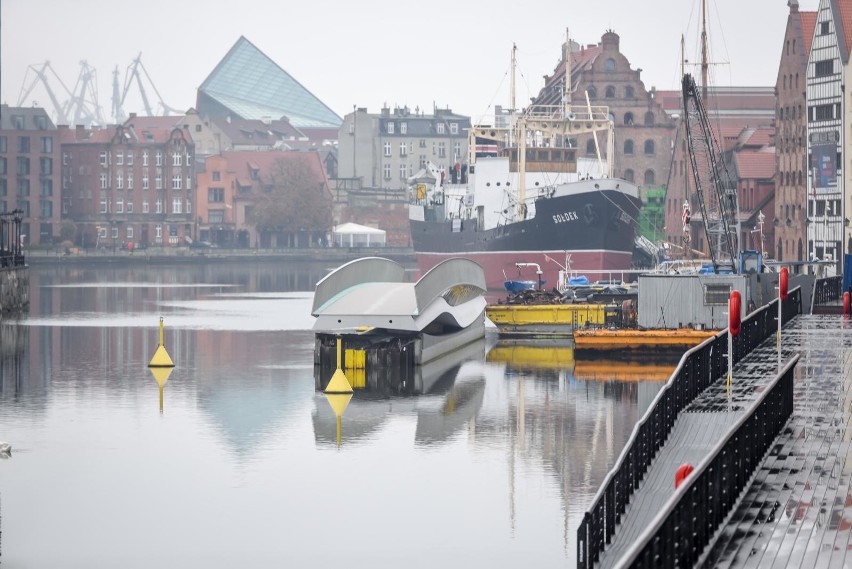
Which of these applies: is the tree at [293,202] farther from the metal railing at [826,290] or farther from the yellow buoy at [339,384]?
the yellow buoy at [339,384]

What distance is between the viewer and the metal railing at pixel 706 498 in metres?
14.1

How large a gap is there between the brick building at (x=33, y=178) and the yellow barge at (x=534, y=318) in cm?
12001

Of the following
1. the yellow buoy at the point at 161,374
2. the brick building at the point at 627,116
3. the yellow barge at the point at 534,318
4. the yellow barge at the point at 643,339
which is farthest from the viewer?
the brick building at the point at 627,116

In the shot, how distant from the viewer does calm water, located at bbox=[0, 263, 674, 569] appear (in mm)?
24859

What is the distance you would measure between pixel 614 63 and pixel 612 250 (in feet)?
158

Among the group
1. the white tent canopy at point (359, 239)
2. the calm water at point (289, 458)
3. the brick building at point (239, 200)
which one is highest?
the brick building at point (239, 200)

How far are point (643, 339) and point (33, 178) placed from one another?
134 meters

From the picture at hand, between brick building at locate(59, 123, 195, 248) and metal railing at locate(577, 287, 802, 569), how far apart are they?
147 m

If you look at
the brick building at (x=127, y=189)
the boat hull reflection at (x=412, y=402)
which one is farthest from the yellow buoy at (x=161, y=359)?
the brick building at (x=127, y=189)

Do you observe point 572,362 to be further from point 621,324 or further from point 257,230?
point 257,230

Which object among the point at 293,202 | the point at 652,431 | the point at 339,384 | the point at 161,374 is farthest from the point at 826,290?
the point at 293,202

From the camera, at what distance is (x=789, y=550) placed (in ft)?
51.5

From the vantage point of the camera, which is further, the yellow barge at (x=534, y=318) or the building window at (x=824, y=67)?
the building window at (x=824, y=67)

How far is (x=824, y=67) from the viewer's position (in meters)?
98.2
